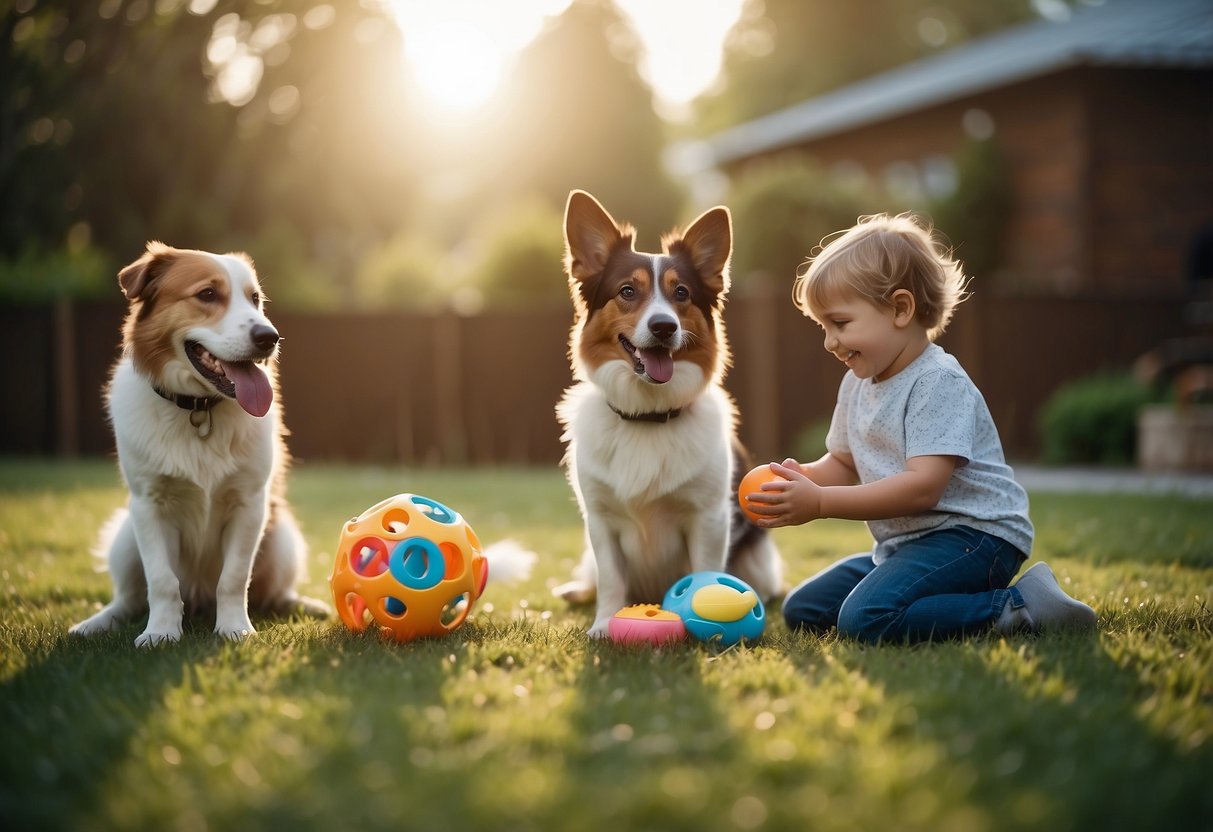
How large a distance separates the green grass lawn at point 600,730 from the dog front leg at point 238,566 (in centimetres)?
12

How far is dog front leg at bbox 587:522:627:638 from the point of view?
3.94m

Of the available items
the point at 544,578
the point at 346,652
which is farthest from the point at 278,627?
the point at 544,578

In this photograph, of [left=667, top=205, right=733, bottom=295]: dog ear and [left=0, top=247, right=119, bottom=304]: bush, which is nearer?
[left=667, top=205, right=733, bottom=295]: dog ear

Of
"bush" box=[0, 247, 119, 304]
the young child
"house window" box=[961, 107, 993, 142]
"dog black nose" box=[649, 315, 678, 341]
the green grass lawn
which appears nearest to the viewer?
the green grass lawn

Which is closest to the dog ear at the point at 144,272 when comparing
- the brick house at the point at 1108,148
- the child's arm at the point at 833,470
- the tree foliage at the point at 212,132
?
the child's arm at the point at 833,470

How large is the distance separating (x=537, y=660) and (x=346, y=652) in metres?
0.65

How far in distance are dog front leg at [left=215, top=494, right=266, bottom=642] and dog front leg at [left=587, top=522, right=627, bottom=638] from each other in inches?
51.4

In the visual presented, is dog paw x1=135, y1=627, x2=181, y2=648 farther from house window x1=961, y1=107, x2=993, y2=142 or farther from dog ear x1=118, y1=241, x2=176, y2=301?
house window x1=961, y1=107, x2=993, y2=142

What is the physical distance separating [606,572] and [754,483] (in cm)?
86

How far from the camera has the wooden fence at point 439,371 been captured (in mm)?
12484

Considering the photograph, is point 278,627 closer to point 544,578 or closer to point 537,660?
point 537,660

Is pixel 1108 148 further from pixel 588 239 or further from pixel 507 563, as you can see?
pixel 507 563

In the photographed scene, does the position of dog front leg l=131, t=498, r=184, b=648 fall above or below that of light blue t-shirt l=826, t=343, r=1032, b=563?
below

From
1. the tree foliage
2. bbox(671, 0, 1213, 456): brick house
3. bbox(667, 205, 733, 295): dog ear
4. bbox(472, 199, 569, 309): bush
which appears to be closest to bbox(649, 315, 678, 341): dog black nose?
bbox(667, 205, 733, 295): dog ear
